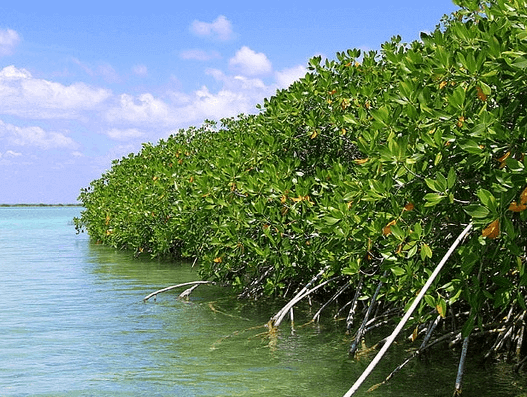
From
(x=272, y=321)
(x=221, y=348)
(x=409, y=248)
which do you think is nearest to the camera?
(x=409, y=248)

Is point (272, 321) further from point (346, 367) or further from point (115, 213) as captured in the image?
point (115, 213)

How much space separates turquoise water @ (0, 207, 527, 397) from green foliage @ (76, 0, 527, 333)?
0.49 meters

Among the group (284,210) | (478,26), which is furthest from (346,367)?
(478,26)

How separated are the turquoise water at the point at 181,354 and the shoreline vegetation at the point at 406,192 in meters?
0.26

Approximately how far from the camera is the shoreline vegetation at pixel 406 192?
3920mm

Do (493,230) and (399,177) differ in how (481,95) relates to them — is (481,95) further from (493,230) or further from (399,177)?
(493,230)

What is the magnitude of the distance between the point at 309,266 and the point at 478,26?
332 cm

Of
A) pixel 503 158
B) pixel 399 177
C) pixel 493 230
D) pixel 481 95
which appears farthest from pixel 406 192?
pixel 493 230

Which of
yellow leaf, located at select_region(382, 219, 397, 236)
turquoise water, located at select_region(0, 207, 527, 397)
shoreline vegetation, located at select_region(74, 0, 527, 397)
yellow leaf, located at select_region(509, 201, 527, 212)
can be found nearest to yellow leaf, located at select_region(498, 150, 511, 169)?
shoreline vegetation, located at select_region(74, 0, 527, 397)

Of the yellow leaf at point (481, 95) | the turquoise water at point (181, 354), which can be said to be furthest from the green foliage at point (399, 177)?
the turquoise water at point (181, 354)

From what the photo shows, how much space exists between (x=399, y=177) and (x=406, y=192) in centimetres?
17

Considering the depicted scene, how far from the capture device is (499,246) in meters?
3.86

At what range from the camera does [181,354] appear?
6230 millimetres

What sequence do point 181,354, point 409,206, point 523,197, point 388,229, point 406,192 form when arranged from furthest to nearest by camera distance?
point 181,354
point 406,192
point 388,229
point 409,206
point 523,197
